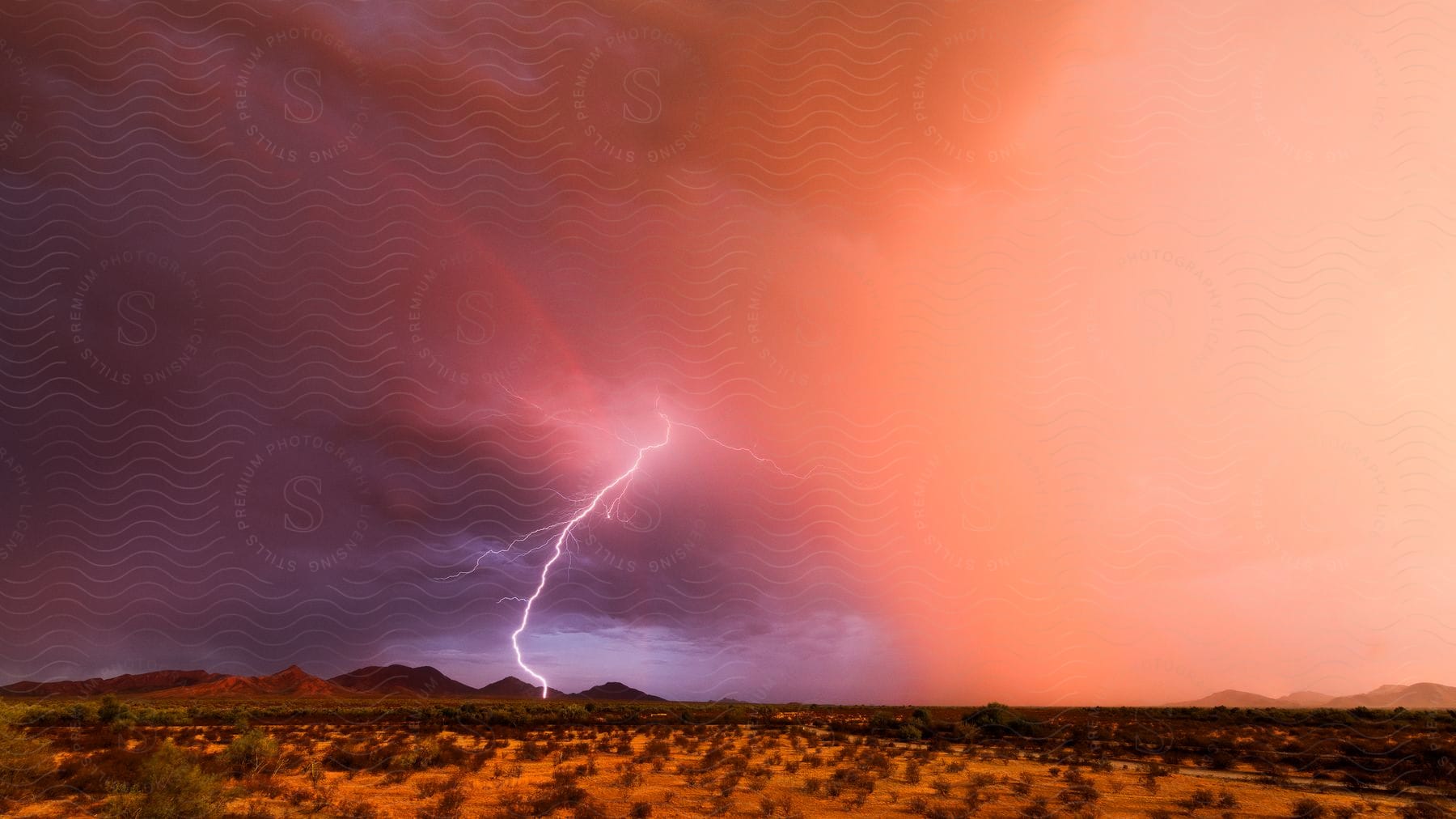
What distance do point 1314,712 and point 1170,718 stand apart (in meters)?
9.60

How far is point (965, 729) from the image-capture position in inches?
1344

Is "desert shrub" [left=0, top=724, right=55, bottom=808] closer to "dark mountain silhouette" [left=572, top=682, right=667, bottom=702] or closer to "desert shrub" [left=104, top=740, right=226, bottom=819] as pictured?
"desert shrub" [left=104, top=740, right=226, bottom=819]

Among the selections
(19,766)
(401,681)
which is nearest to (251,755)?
(19,766)

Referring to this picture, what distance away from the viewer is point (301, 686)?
13288 cm

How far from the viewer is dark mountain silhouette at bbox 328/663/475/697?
13350 centimetres

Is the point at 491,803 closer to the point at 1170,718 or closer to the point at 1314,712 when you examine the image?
the point at 1170,718

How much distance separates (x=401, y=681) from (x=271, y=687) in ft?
80.8

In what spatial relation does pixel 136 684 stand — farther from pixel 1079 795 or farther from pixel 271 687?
pixel 1079 795

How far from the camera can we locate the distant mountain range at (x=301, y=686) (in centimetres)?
11862

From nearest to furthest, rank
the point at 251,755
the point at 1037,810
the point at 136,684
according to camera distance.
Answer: the point at 1037,810 < the point at 251,755 < the point at 136,684

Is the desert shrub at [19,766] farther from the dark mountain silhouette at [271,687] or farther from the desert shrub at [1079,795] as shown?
the dark mountain silhouette at [271,687]

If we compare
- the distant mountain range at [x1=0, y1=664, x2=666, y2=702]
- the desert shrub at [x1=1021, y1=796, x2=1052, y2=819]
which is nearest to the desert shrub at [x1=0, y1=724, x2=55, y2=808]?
the desert shrub at [x1=1021, y1=796, x2=1052, y2=819]

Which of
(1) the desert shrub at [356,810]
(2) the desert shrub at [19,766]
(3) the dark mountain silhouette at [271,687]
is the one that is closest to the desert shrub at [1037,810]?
(1) the desert shrub at [356,810]

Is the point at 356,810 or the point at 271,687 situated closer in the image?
the point at 356,810
